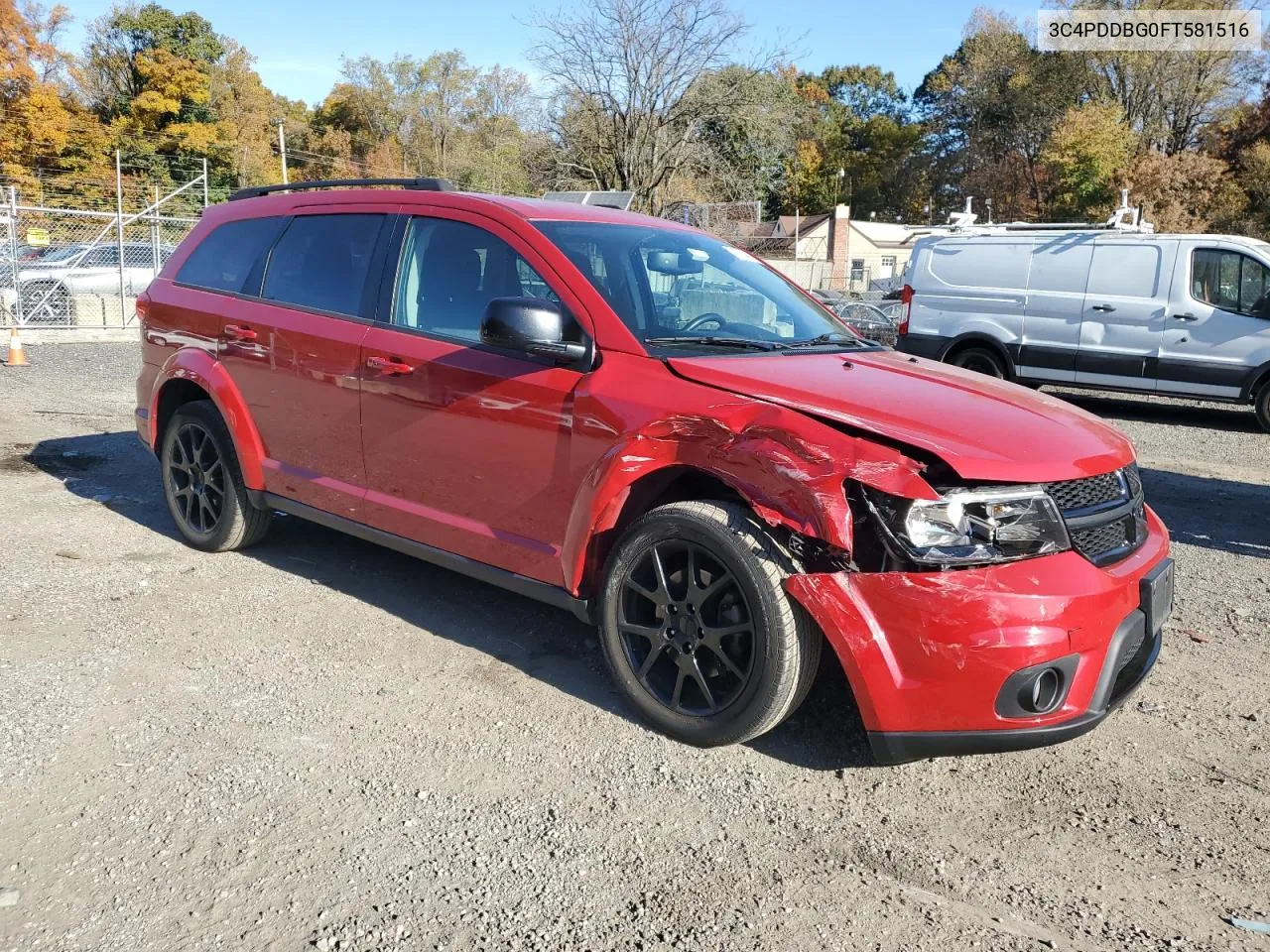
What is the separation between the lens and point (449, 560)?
4.16 m

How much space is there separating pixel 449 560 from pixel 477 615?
565mm

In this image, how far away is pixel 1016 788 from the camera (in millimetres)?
3246

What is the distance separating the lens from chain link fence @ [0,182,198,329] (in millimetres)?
17359

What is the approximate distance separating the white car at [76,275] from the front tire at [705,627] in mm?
15845

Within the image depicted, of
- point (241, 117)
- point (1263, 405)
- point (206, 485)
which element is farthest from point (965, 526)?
point (241, 117)

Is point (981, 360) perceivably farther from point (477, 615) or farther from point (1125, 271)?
Answer: point (477, 615)

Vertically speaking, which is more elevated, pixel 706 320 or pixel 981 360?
pixel 706 320

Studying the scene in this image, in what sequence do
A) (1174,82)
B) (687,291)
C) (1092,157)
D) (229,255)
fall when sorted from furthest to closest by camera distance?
(1174,82) < (1092,157) < (229,255) < (687,291)

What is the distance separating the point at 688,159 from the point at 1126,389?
1492cm

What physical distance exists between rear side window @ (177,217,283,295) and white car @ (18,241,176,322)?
12.7 meters

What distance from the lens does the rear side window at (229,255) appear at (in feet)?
17.0

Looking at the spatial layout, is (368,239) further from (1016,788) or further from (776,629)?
(1016,788)

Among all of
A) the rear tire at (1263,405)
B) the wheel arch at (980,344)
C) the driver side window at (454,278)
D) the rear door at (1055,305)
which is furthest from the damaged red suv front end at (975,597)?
the wheel arch at (980,344)

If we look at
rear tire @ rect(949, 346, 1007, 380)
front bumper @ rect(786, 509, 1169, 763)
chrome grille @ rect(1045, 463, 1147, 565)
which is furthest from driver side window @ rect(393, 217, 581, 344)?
rear tire @ rect(949, 346, 1007, 380)
